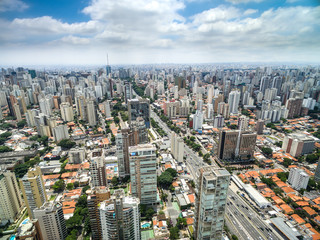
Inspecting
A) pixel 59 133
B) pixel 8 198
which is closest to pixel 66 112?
pixel 59 133

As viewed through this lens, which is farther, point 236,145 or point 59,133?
point 59,133

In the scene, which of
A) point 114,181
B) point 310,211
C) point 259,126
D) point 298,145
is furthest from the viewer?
point 259,126

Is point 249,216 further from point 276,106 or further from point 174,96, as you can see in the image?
point 174,96

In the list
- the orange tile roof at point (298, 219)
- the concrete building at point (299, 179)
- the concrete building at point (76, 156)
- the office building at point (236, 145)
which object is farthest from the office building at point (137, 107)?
the orange tile roof at point (298, 219)

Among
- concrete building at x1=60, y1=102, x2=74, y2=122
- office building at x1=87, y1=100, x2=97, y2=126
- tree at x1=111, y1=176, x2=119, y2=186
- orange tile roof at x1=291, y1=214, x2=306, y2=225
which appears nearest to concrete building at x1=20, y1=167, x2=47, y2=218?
tree at x1=111, y1=176, x2=119, y2=186

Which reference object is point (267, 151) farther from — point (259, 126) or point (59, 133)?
point (59, 133)

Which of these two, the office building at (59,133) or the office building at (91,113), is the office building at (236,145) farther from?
the office building at (59,133)

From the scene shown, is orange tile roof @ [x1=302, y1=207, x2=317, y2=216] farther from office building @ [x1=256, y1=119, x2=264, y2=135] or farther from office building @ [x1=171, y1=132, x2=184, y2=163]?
office building @ [x1=256, y1=119, x2=264, y2=135]
